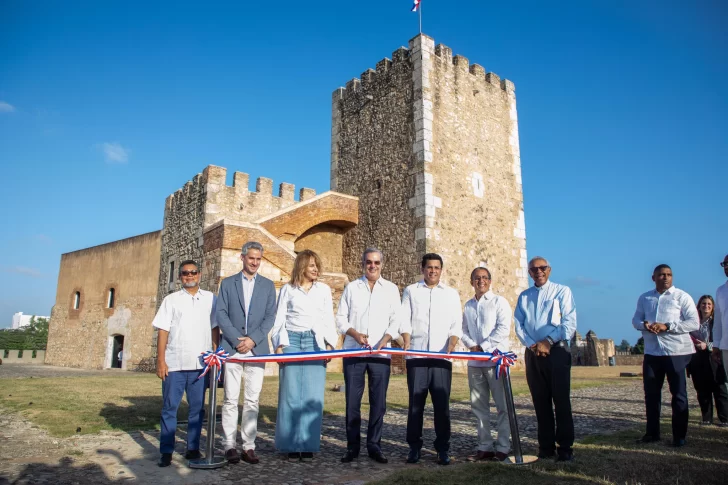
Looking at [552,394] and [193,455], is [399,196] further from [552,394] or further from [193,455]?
[193,455]

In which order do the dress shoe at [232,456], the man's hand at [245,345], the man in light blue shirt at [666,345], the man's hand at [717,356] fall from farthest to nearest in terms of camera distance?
1. the man's hand at [717,356]
2. the man in light blue shirt at [666,345]
3. the man's hand at [245,345]
4. the dress shoe at [232,456]

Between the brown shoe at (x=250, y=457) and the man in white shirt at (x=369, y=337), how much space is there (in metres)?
0.75

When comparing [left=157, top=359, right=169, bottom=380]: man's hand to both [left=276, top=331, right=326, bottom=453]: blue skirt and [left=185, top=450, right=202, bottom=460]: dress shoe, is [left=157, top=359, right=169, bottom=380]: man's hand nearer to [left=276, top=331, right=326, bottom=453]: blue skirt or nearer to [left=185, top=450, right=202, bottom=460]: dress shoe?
[left=185, top=450, right=202, bottom=460]: dress shoe

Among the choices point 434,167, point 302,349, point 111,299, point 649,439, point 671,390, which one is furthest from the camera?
point 111,299

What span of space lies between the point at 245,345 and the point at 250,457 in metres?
0.92

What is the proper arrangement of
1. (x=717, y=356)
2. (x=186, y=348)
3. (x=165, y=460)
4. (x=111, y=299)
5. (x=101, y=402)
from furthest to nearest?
(x=111, y=299) < (x=101, y=402) < (x=717, y=356) < (x=186, y=348) < (x=165, y=460)

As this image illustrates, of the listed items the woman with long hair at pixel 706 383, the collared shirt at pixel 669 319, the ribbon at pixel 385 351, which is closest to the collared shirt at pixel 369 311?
the ribbon at pixel 385 351

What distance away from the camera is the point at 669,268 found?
216 inches

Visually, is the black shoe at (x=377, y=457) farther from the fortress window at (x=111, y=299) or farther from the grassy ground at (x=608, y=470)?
the fortress window at (x=111, y=299)

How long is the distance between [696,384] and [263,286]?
216 inches

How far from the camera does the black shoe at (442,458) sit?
4320 millimetres

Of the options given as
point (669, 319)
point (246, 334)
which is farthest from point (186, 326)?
point (669, 319)

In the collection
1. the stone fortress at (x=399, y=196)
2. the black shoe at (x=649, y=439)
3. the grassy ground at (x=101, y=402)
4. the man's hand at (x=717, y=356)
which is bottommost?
the grassy ground at (x=101, y=402)

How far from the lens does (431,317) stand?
481 cm
